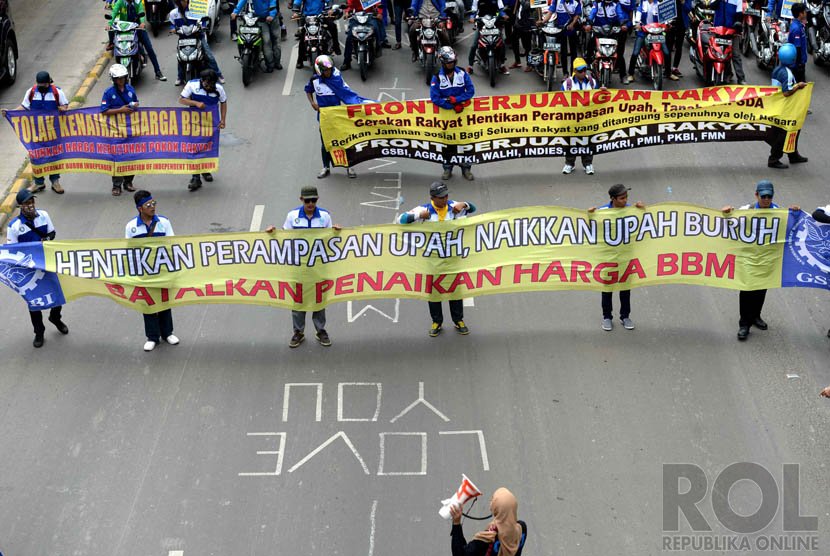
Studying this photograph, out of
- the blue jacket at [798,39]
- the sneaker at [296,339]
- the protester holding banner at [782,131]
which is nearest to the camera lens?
the sneaker at [296,339]

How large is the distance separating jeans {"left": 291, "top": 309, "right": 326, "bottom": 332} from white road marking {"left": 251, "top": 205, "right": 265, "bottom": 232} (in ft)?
9.46

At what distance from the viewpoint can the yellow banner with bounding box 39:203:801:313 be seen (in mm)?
11773

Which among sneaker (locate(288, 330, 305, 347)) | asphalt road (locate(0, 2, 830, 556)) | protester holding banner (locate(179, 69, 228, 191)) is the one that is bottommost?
asphalt road (locate(0, 2, 830, 556))

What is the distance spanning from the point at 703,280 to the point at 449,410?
3421 millimetres

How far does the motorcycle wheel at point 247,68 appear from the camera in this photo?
19297mm

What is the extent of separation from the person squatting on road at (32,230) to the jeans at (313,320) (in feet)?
9.01

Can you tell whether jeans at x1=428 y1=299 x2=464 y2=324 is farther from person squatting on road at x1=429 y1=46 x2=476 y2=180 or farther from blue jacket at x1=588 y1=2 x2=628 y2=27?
blue jacket at x1=588 y1=2 x2=628 y2=27

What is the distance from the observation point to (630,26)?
19016mm

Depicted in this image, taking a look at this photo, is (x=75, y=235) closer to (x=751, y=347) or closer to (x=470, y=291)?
(x=470, y=291)

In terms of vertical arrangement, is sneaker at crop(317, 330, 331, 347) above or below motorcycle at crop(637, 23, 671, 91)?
below

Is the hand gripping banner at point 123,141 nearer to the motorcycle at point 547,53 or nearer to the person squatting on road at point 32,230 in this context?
the person squatting on road at point 32,230

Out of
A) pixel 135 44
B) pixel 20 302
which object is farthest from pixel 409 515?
pixel 135 44

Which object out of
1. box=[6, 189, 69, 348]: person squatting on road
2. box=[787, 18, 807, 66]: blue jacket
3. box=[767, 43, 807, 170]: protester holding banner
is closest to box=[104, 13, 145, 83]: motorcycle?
box=[6, 189, 69, 348]: person squatting on road

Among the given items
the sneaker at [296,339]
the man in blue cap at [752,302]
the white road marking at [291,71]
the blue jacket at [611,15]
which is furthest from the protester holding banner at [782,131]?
the white road marking at [291,71]
